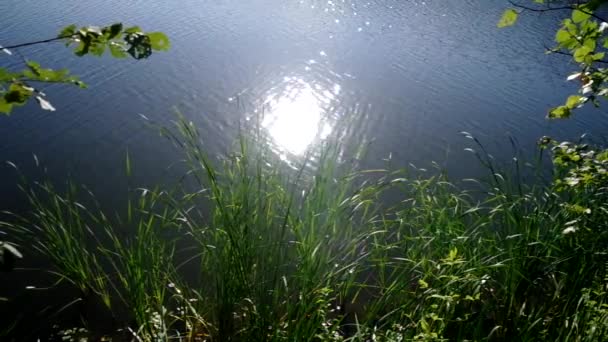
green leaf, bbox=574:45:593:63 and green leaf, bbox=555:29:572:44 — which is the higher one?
green leaf, bbox=555:29:572:44

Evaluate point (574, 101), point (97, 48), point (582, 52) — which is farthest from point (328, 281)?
point (97, 48)

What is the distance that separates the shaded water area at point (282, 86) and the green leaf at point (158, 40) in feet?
9.48

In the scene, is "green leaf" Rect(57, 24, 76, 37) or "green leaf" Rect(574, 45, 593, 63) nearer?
"green leaf" Rect(57, 24, 76, 37)

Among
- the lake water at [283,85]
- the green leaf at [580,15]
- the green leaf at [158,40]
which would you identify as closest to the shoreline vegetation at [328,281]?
the green leaf at [580,15]

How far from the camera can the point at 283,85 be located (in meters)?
6.18

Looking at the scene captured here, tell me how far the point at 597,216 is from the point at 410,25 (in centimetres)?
669

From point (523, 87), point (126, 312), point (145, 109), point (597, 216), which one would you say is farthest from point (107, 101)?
point (523, 87)

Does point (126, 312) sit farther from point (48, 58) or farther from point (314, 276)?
point (48, 58)

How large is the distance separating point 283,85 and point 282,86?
0.04m

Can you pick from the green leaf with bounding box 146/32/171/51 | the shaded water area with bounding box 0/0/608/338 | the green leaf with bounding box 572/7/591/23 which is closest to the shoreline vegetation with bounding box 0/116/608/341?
the green leaf with bounding box 572/7/591/23

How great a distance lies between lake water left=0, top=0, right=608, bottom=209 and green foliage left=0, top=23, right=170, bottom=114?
8.75 ft

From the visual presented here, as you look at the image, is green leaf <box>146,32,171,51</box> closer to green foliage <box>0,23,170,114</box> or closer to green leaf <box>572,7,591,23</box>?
green foliage <box>0,23,170,114</box>

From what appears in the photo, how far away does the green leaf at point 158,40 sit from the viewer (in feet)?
3.54

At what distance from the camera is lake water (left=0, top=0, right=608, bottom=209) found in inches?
180
